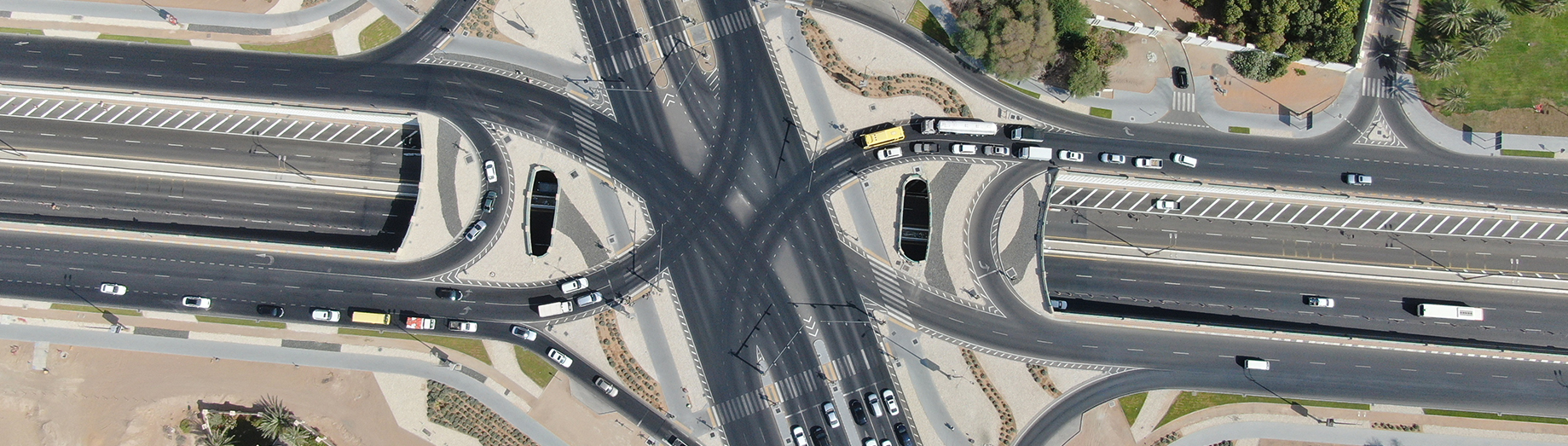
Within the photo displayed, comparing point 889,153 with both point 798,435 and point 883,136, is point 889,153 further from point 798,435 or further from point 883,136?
point 798,435

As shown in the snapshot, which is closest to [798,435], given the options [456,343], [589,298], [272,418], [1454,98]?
[589,298]

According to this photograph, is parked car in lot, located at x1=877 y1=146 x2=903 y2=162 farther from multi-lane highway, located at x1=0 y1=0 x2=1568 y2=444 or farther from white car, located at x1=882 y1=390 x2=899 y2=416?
white car, located at x1=882 y1=390 x2=899 y2=416

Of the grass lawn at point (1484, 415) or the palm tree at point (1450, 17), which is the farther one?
the grass lawn at point (1484, 415)

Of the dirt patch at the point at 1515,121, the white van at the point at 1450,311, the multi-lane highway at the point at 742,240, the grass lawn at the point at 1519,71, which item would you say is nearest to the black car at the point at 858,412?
the multi-lane highway at the point at 742,240

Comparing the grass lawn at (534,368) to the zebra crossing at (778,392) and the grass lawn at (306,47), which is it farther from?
the grass lawn at (306,47)

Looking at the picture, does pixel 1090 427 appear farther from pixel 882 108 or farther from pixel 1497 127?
pixel 1497 127

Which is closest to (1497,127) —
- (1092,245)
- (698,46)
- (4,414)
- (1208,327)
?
(1208,327)

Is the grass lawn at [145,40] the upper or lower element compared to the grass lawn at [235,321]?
upper
